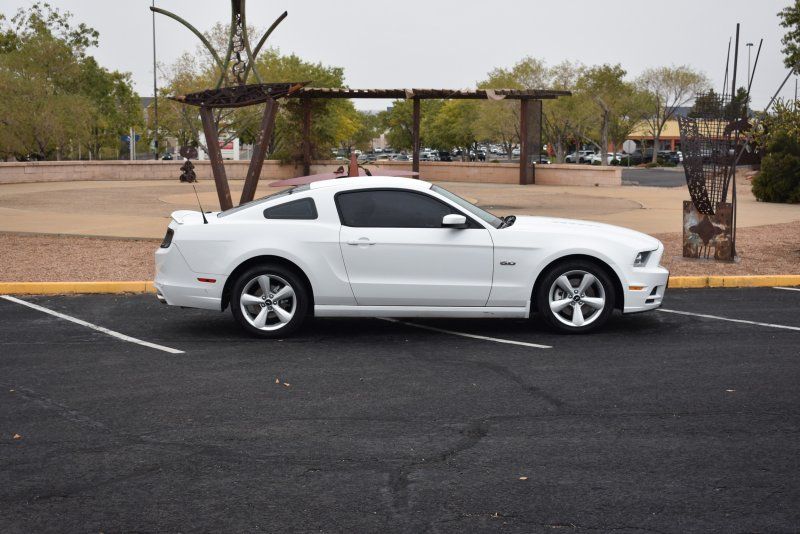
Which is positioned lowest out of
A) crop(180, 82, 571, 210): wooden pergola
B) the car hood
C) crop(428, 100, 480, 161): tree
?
the car hood

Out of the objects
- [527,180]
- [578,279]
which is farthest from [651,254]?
[527,180]

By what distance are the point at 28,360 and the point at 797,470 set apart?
6.09m

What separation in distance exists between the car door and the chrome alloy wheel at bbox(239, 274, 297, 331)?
2.05 ft

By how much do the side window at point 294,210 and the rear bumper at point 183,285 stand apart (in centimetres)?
76

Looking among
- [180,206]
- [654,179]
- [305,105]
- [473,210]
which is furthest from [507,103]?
[473,210]

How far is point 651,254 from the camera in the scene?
9.37 meters

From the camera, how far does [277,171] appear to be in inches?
1658

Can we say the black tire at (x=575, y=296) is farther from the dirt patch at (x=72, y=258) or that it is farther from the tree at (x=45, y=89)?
the tree at (x=45, y=89)

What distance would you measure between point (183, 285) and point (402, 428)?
3626mm

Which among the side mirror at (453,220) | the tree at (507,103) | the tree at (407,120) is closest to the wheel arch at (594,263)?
the side mirror at (453,220)

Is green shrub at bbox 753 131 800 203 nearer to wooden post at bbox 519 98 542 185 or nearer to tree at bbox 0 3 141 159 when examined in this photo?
wooden post at bbox 519 98 542 185

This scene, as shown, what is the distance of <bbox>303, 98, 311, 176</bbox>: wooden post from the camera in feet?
127

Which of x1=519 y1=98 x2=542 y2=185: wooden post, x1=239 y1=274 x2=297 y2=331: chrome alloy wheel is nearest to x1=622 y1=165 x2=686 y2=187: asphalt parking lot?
x1=519 y1=98 x2=542 y2=185: wooden post

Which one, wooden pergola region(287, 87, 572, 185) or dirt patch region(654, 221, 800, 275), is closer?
dirt patch region(654, 221, 800, 275)
